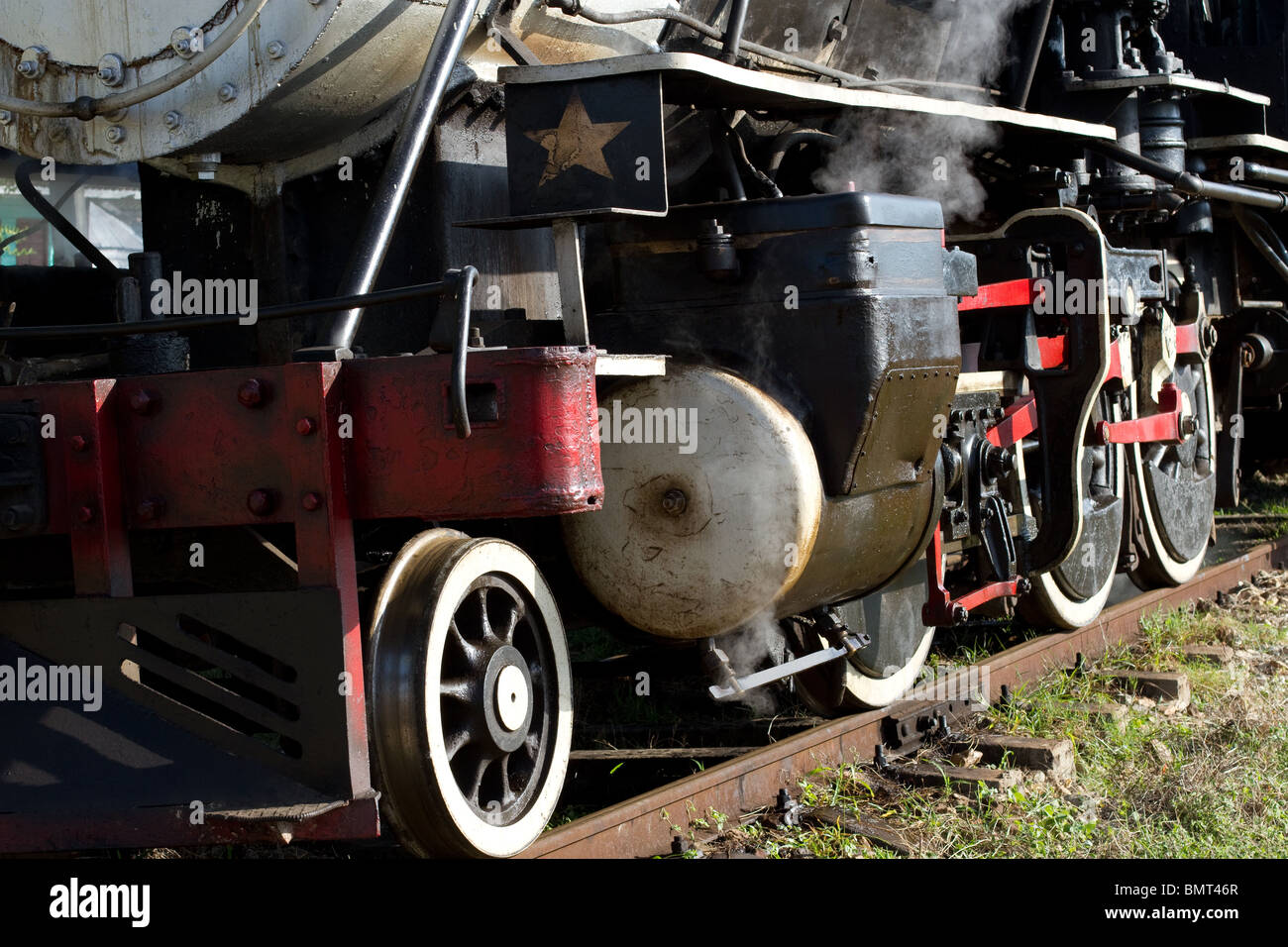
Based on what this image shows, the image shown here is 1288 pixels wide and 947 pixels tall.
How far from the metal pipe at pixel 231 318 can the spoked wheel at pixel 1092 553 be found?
9.71 ft

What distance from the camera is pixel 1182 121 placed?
580cm

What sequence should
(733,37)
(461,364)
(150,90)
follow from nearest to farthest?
(461,364), (150,90), (733,37)

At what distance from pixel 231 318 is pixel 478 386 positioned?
50 centimetres

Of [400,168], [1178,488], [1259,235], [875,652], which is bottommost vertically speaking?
[875,652]

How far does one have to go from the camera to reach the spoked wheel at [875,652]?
4.16 meters

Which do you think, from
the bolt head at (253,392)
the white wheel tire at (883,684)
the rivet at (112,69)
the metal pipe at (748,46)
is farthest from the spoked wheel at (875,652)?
the rivet at (112,69)

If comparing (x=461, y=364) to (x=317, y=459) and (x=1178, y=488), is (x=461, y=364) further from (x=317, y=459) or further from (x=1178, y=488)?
(x=1178, y=488)

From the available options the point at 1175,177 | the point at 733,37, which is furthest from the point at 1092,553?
the point at 733,37

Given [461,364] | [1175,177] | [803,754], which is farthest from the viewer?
[1175,177]

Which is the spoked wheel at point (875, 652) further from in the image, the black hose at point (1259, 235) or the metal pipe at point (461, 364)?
the black hose at point (1259, 235)

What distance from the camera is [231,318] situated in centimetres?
279

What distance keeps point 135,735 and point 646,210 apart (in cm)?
137

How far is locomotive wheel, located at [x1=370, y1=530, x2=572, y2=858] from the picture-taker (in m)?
2.67

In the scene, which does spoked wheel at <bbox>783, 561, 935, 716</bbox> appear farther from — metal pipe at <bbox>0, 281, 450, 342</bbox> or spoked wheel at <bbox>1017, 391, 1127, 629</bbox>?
metal pipe at <bbox>0, 281, 450, 342</bbox>
